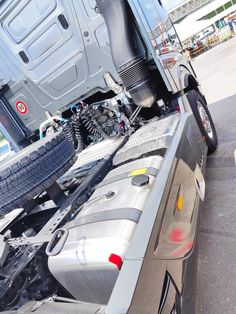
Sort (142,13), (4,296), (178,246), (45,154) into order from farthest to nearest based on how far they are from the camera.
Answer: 1. (142,13)
2. (45,154)
3. (178,246)
4. (4,296)

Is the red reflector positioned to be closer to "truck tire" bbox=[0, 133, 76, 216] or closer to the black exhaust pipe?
"truck tire" bbox=[0, 133, 76, 216]

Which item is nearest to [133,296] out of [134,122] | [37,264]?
[37,264]

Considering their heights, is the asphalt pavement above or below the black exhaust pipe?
below

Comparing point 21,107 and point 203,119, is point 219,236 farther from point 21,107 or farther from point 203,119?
point 21,107

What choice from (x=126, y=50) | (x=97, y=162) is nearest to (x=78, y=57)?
(x=126, y=50)

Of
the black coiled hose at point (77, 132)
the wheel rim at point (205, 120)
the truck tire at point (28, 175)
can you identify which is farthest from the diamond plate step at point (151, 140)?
the black coiled hose at point (77, 132)

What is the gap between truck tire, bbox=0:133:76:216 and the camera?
193cm

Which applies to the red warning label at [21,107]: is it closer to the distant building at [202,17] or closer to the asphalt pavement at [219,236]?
the asphalt pavement at [219,236]

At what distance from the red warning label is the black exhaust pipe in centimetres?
159

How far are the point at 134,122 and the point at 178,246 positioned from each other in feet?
6.63

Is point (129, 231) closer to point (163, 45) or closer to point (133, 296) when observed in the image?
point (133, 296)

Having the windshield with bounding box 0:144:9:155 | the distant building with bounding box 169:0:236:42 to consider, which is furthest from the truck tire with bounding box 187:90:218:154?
the distant building with bounding box 169:0:236:42

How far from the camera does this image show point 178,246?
1615 millimetres

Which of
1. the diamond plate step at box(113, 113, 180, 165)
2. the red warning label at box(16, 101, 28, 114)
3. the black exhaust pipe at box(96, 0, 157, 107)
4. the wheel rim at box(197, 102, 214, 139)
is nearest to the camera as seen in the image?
the diamond plate step at box(113, 113, 180, 165)
